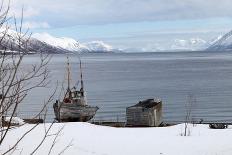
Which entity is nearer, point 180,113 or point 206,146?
point 206,146

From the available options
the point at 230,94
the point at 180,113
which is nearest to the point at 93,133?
the point at 180,113

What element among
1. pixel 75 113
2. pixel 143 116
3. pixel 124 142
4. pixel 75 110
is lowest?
pixel 75 113

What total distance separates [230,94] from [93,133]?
5501 centimetres

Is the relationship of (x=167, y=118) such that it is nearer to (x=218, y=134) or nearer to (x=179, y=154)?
(x=218, y=134)

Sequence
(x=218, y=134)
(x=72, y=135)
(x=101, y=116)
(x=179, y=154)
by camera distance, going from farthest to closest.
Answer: (x=101, y=116)
(x=218, y=134)
(x=72, y=135)
(x=179, y=154)

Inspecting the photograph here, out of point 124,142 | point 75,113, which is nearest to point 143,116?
point 75,113

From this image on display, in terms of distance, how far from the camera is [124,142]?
16.6 metres

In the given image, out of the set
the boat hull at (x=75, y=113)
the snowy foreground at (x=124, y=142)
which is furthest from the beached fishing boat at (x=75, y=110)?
the snowy foreground at (x=124, y=142)

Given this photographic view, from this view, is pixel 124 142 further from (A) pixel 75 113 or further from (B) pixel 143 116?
(A) pixel 75 113

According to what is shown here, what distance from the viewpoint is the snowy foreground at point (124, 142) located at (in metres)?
14.8

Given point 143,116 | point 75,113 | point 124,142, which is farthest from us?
point 75,113

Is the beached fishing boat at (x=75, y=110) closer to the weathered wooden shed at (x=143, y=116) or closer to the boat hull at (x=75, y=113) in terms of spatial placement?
the boat hull at (x=75, y=113)

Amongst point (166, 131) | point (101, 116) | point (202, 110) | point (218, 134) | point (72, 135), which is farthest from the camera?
point (202, 110)

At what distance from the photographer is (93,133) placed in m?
18.3
